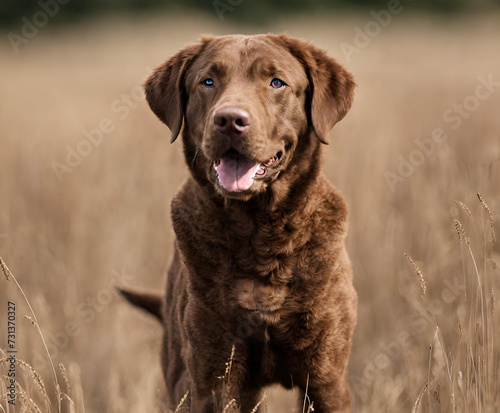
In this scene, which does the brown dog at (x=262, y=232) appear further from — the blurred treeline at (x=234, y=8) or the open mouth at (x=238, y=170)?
the blurred treeline at (x=234, y=8)

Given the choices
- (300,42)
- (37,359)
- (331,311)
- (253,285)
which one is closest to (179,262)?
(253,285)

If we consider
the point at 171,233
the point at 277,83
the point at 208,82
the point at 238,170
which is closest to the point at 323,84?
the point at 277,83

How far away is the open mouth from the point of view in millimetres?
2824

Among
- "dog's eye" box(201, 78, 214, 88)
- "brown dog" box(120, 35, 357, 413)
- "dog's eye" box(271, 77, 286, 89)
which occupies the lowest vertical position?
"brown dog" box(120, 35, 357, 413)

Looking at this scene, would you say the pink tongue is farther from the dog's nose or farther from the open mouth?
the dog's nose

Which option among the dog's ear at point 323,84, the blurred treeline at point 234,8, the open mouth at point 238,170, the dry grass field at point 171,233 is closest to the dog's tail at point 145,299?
the dry grass field at point 171,233

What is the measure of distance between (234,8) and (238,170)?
16.2 m

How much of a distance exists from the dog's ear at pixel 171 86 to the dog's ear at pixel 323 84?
1.54 ft

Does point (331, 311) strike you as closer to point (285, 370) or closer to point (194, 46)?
point (285, 370)

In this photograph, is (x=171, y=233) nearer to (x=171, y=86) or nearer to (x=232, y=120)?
(x=171, y=86)

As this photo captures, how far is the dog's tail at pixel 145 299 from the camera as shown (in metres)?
3.92

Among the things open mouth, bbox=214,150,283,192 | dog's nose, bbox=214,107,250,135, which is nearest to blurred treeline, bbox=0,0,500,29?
open mouth, bbox=214,150,283,192

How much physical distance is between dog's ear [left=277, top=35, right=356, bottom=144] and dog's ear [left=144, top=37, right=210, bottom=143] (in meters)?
0.47

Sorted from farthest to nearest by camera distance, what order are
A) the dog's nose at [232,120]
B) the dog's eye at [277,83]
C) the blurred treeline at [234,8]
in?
the blurred treeline at [234,8] → the dog's eye at [277,83] → the dog's nose at [232,120]
